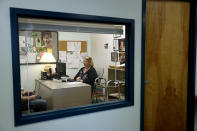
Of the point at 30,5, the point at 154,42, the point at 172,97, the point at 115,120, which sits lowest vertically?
the point at 115,120

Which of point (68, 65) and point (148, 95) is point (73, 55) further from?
point (148, 95)

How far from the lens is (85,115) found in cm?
198

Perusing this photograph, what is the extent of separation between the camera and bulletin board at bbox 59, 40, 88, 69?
3.73 meters

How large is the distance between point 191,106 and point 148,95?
2.31 feet

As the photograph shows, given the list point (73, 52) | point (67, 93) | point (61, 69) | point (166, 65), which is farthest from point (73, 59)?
point (166, 65)

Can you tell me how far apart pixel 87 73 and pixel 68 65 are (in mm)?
479

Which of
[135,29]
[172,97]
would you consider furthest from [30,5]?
[172,97]

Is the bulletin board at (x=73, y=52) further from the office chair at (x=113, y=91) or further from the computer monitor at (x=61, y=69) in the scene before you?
the office chair at (x=113, y=91)

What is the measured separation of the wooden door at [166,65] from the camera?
237 cm

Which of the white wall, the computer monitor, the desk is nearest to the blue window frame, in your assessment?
the white wall

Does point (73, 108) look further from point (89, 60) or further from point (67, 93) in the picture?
point (89, 60)

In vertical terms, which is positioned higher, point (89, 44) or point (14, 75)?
point (89, 44)

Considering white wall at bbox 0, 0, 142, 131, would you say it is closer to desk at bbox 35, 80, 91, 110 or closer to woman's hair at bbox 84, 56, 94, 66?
desk at bbox 35, 80, 91, 110

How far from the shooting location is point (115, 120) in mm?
2174
